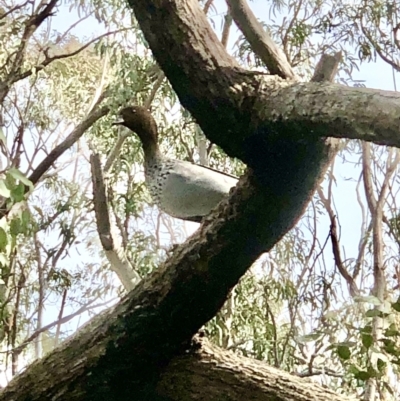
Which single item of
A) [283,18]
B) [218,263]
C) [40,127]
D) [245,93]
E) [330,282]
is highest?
[283,18]

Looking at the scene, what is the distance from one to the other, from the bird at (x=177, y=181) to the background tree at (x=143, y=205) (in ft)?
1.13

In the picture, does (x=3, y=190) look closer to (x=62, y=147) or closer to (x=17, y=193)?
(x=17, y=193)

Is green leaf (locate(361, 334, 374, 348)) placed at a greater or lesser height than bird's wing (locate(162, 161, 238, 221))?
lesser

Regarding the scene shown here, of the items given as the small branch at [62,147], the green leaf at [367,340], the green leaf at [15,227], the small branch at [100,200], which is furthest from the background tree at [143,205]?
the green leaf at [367,340]

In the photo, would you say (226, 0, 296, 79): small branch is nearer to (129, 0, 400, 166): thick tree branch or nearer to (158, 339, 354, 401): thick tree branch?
(129, 0, 400, 166): thick tree branch

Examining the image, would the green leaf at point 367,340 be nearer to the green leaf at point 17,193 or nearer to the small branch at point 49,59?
the green leaf at point 17,193

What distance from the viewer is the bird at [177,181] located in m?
1.56

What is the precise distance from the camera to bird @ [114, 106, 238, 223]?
1557 millimetres

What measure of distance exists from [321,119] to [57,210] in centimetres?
172

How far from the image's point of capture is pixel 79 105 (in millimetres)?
2807

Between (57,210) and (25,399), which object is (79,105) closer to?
(57,210)

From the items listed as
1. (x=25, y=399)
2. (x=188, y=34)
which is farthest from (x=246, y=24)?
(x=25, y=399)

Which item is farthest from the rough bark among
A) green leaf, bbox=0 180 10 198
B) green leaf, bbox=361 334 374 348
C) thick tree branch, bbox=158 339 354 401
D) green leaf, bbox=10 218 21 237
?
green leaf, bbox=0 180 10 198

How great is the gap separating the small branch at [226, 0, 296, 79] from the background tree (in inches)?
30.7
